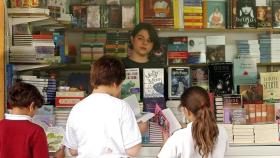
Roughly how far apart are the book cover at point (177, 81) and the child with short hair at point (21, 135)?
1.59 m

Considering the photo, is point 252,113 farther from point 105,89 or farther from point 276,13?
point 105,89

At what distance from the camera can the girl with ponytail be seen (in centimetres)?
318

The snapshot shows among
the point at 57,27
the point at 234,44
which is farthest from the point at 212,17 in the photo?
the point at 57,27

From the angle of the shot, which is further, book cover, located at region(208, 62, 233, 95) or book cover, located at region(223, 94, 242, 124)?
book cover, located at region(208, 62, 233, 95)

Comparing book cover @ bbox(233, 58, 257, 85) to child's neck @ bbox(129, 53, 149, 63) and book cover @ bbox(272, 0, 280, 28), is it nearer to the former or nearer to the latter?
book cover @ bbox(272, 0, 280, 28)

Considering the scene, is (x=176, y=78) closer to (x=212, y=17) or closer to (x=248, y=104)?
(x=248, y=104)

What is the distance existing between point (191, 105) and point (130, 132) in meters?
0.50

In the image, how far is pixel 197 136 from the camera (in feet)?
10.4

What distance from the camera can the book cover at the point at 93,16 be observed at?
4968mm

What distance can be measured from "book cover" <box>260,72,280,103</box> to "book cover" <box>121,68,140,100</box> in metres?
1.16

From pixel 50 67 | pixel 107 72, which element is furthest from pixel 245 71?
pixel 107 72

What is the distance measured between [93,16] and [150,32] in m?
0.62

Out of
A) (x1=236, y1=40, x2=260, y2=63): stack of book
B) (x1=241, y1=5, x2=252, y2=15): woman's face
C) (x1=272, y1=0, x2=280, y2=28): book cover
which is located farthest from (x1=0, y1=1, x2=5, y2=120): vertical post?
(x1=272, y1=0, x2=280, y2=28): book cover

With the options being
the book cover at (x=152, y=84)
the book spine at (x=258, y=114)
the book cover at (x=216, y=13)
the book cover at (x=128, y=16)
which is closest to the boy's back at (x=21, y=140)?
the book cover at (x=152, y=84)
